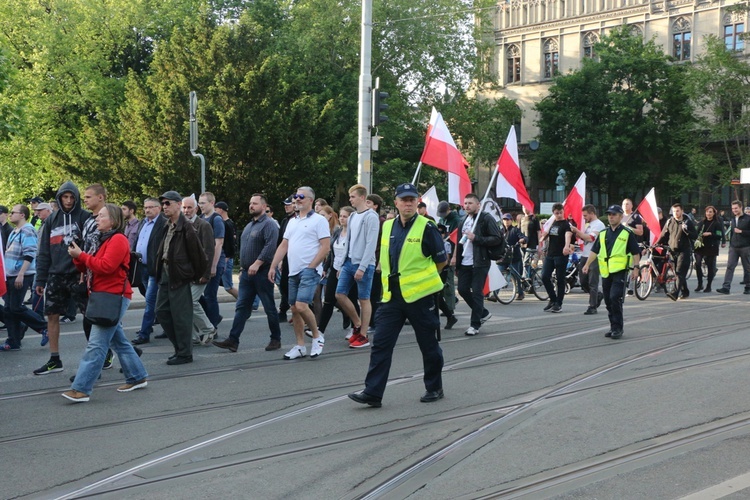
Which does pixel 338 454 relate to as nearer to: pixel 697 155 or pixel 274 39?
pixel 274 39

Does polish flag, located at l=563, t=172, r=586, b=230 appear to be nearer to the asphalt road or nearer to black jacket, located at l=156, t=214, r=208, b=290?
the asphalt road

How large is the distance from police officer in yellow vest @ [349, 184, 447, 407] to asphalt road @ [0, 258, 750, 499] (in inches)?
9.5

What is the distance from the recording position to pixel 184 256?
28.7 feet

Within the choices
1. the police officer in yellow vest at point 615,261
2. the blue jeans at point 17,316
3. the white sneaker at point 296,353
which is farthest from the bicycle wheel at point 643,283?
the blue jeans at point 17,316

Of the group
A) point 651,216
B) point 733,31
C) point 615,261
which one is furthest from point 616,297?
point 733,31

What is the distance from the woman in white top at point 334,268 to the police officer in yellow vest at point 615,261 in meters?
3.21

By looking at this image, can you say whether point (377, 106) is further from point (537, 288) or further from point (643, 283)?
point (643, 283)

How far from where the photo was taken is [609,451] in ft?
18.4

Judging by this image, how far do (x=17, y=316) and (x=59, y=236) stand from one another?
2188 mm

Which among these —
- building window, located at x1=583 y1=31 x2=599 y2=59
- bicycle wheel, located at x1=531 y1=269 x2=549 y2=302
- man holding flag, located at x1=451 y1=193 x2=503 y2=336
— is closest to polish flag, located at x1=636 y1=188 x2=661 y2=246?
bicycle wheel, located at x1=531 y1=269 x2=549 y2=302

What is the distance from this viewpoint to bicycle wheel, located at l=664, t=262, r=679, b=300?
636 inches

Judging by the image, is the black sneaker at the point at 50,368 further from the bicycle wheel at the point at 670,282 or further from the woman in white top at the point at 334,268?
the bicycle wheel at the point at 670,282

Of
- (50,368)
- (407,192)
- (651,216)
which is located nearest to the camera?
(407,192)

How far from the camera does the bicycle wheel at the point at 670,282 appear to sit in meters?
16.2
